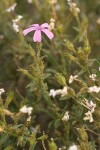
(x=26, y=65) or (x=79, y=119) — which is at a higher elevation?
(x=26, y=65)

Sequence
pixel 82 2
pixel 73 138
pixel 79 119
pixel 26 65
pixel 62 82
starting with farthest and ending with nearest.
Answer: pixel 82 2
pixel 26 65
pixel 73 138
pixel 79 119
pixel 62 82

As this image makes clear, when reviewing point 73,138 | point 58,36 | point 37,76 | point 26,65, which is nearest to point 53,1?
point 58,36

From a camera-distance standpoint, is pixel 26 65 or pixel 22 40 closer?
pixel 22 40

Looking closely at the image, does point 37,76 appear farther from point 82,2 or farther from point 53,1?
point 82,2

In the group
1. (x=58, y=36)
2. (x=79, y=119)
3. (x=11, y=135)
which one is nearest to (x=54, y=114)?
(x=79, y=119)

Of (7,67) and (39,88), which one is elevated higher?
(7,67)

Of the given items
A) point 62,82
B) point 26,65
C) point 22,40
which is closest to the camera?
point 62,82

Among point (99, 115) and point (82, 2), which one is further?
point (82, 2)

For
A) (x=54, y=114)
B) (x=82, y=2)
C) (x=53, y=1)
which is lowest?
(x=54, y=114)

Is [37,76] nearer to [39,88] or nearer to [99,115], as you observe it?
[39,88]
